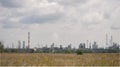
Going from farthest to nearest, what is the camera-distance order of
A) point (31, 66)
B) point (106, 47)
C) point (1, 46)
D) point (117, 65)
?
point (106, 47) → point (1, 46) → point (117, 65) → point (31, 66)

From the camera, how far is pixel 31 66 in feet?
59.4

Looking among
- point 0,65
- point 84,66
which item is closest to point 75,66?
point 84,66

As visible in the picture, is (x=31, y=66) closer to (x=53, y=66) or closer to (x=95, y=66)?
(x=53, y=66)

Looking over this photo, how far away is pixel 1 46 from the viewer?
251 ft

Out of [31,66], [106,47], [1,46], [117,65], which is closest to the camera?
[31,66]

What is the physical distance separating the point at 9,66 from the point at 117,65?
23.7 feet

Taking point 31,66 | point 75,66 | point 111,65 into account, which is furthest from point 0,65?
point 111,65

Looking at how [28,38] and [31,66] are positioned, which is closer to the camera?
[31,66]

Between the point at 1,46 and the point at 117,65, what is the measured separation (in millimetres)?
60358

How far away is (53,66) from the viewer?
1919cm

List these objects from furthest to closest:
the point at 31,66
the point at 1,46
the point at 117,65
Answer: the point at 1,46 < the point at 117,65 < the point at 31,66

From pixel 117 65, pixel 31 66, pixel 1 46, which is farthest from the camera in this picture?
pixel 1 46

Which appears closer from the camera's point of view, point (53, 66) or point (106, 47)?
point (53, 66)

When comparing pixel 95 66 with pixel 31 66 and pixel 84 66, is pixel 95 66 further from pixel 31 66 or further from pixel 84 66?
pixel 31 66
